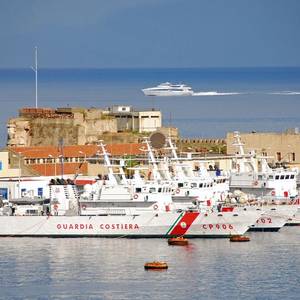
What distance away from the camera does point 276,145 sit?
12888cm

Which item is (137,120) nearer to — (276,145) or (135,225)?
(276,145)

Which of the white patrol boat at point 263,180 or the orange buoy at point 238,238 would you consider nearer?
the orange buoy at point 238,238

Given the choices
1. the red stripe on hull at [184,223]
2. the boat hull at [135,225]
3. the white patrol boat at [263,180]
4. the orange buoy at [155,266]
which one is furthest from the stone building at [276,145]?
the orange buoy at [155,266]

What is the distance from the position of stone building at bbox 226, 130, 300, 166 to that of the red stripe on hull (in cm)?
2768

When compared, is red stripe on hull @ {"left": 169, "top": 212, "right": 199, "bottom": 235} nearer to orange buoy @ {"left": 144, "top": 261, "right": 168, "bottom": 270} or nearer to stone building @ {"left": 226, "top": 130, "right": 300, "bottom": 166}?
orange buoy @ {"left": 144, "top": 261, "right": 168, "bottom": 270}

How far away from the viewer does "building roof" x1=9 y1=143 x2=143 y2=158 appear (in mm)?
124438

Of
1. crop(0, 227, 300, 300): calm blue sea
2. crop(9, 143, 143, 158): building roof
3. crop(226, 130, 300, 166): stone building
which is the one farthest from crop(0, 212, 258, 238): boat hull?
crop(226, 130, 300, 166): stone building

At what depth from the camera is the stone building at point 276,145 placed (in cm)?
12794

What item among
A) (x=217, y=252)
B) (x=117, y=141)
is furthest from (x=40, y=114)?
(x=217, y=252)

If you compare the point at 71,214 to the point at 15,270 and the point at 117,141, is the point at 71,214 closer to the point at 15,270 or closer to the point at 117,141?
the point at 15,270

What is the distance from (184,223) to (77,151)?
27924 millimetres

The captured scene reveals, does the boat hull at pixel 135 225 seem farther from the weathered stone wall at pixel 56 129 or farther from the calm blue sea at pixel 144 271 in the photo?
the weathered stone wall at pixel 56 129

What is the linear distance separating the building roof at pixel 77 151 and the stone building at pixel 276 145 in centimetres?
694

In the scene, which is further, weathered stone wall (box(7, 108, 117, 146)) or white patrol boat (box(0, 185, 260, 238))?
weathered stone wall (box(7, 108, 117, 146))
